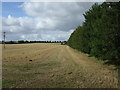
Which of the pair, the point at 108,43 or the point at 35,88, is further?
the point at 108,43

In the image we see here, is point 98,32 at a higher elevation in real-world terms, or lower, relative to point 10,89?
higher

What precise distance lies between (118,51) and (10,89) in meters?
8.99

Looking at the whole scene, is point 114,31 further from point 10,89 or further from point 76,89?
point 10,89

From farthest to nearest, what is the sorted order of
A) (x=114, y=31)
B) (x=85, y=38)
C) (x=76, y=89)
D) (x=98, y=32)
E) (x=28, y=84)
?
(x=85, y=38)
(x=98, y=32)
(x=114, y=31)
(x=28, y=84)
(x=76, y=89)

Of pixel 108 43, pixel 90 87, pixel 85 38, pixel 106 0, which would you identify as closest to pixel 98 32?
pixel 108 43

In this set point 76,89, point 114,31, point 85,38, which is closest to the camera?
point 76,89

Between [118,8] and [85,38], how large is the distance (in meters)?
14.5

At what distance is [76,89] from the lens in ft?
29.7

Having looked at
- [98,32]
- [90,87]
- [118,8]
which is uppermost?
[118,8]

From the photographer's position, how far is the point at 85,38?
97.9 ft

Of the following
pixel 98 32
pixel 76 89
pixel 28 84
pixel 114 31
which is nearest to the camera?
pixel 76 89

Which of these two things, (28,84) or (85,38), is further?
(85,38)

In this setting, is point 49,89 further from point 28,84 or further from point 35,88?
point 28,84

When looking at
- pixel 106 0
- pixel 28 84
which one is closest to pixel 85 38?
pixel 106 0
